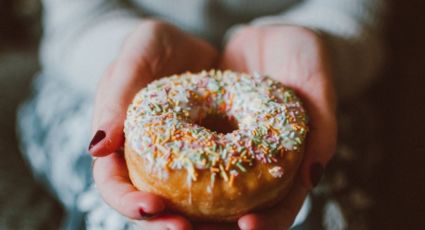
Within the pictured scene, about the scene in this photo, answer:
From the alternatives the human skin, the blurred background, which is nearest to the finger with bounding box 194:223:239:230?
the human skin

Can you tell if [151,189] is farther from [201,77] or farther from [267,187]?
[201,77]

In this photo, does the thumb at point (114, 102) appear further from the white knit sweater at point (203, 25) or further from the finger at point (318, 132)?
the finger at point (318, 132)

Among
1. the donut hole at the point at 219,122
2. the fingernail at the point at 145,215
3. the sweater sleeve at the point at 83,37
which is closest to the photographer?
the fingernail at the point at 145,215

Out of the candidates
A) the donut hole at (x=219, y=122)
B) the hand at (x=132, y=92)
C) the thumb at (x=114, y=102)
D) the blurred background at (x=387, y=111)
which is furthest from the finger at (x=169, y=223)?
the blurred background at (x=387, y=111)

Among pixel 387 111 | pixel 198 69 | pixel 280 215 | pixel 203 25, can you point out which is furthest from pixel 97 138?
pixel 387 111

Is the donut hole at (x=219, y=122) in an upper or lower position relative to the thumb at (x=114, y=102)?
lower

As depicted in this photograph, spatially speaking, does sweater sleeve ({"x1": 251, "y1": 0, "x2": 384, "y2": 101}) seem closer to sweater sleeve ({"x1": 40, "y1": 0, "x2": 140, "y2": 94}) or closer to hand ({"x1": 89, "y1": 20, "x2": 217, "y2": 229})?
hand ({"x1": 89, "y1": 20, "x2": 217, "y2": 229})

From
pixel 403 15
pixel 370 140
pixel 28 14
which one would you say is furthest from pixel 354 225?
pixel 28 14

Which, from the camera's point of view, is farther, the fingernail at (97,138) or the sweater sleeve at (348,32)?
the sweater sleeve at (348,32)
